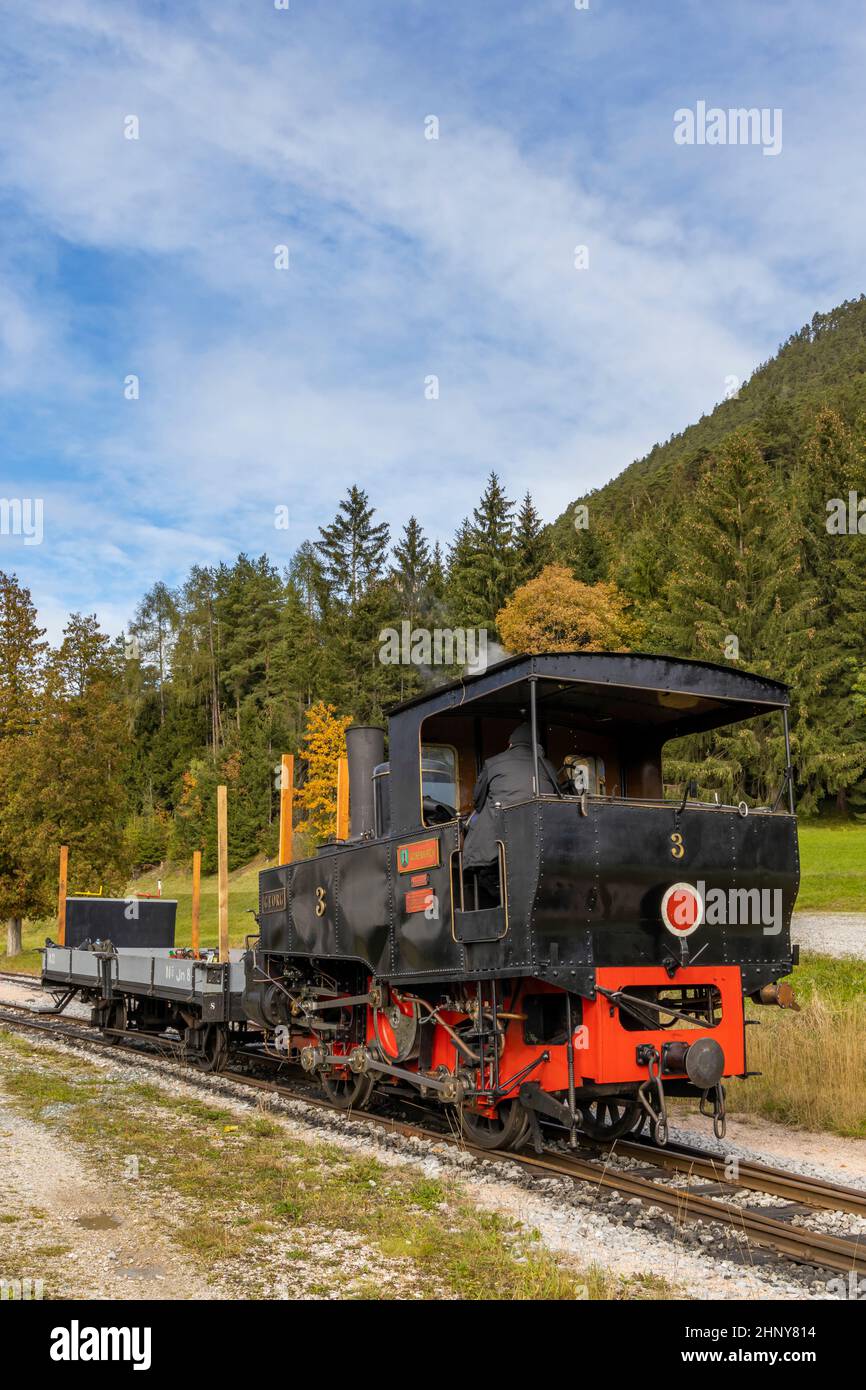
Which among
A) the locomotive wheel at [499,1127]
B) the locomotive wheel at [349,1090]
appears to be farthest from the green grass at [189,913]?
the locomotive wheel at [499,1127]

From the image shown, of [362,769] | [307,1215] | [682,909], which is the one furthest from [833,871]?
[307,1215]

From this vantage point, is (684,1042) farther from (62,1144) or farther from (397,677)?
(397,677)

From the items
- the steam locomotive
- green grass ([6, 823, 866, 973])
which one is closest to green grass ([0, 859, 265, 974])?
green grass ([6, 823, 866, 973])

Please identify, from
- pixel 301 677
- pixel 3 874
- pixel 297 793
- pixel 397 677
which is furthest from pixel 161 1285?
pixel 301 677

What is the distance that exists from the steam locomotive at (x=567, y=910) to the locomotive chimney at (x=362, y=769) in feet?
0.99

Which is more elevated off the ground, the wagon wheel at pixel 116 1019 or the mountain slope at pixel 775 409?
the mountain slope at pixel 775 409

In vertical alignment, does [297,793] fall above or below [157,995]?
A: above

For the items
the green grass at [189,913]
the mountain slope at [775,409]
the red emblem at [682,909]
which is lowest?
the green grass at [189,913]

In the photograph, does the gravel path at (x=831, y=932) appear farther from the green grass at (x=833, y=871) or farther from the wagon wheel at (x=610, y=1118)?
the wagon wheel at (x=610, y=1118)

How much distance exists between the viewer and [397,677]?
55.1 m

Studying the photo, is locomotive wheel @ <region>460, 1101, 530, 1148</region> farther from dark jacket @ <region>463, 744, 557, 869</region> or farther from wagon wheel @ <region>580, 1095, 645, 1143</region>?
dark jacket @ <region>463, 744, 557, 869</region>

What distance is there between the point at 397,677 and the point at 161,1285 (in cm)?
5004

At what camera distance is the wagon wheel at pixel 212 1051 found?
40.4ft

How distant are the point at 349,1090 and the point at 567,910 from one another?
388cm
